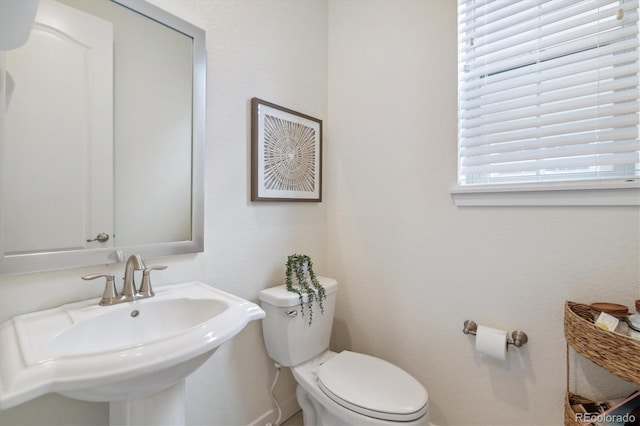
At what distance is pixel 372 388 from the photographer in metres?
1.14

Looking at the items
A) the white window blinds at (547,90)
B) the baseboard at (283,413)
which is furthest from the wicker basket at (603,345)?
the baseboard at (283,413)

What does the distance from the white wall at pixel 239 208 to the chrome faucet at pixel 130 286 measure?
83mm

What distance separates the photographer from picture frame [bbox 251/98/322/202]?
53.9 inches

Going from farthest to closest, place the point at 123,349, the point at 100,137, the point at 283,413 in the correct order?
the point at 283,413, the point at 100,137, the point at 123,349

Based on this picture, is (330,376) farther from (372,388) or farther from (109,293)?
(109,293)

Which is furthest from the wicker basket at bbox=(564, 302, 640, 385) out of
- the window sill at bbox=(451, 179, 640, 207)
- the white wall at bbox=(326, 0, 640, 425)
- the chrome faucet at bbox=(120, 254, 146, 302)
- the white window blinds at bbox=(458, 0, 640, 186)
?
the chrome faucet at bbox=(120, 254, 146, 302)

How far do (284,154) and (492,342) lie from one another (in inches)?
50.1

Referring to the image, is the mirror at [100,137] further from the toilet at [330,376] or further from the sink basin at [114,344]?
the toilet at [330,376]

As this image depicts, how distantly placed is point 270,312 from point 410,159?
102cm

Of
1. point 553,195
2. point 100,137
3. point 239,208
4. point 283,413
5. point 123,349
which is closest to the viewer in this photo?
point 123,349

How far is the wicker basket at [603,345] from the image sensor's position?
78cm

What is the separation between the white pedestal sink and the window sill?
1.03 meters

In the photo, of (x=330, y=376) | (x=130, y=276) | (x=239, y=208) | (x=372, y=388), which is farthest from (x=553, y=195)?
(x=130, y=276)

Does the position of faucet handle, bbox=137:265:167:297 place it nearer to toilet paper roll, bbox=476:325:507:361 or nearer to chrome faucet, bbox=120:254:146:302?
chrome faucet, bbox=120:254:146:302
